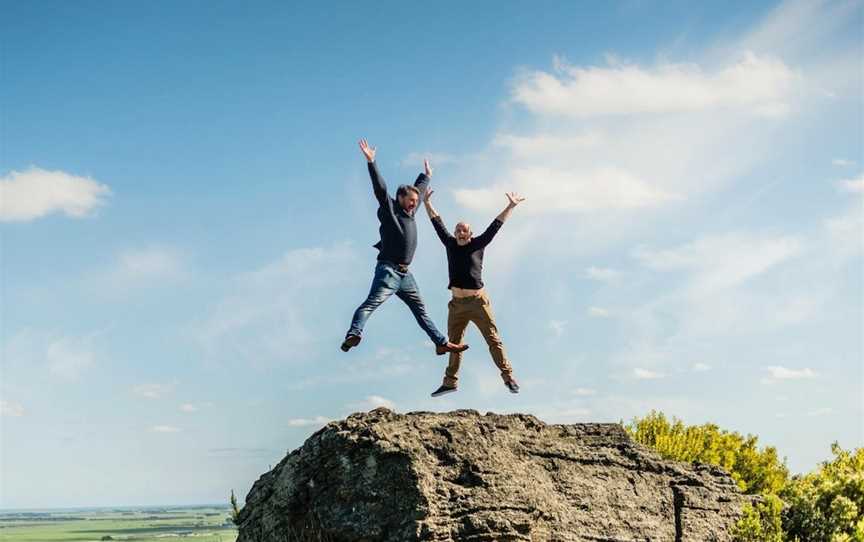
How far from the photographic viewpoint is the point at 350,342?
13.1 metres

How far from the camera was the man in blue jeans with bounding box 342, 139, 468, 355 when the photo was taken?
45.0ft

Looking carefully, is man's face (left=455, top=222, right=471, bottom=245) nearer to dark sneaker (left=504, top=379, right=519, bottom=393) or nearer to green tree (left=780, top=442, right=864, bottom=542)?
dark sneaker (left=504, top=379, right=519, bottom=393)

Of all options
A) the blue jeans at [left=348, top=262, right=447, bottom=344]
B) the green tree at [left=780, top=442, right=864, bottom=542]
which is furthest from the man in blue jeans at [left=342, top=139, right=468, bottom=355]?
the green tree at [left=780, top=442, right=864, bottom=542]

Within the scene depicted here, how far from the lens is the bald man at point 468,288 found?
14.8 m

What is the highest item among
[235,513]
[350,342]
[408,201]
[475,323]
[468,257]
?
[408,201]

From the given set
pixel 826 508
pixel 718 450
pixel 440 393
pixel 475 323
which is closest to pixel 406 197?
pixel 475 323

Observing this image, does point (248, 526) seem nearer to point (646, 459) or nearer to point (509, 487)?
point (509, 487)

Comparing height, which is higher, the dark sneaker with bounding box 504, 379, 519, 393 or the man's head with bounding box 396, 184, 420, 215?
the man's head with bounding box 396, 184, 420, 215

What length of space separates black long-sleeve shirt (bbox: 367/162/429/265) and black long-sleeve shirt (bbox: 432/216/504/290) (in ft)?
3.54

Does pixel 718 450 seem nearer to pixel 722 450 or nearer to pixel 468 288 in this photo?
pixel 722 450

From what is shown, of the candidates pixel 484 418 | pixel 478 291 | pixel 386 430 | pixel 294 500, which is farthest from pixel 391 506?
pixel 478 291

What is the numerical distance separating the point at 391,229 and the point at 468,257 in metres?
1.70

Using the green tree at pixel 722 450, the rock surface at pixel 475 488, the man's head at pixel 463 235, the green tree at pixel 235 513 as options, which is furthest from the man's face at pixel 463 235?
the green tree at pixel 722 450

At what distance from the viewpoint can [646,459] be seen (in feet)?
42.8
